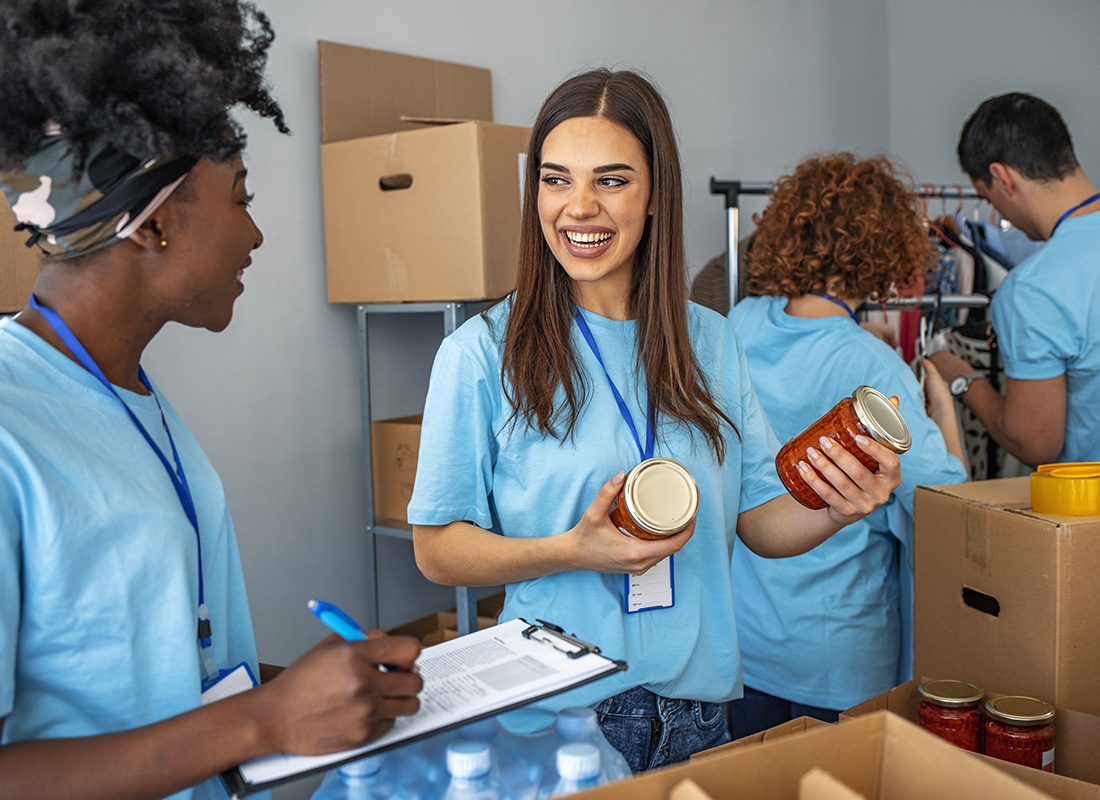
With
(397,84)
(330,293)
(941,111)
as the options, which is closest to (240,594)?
(330,293)

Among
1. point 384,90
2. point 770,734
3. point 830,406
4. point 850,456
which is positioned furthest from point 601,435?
point 384,90

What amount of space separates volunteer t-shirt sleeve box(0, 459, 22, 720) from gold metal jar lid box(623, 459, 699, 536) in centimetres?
60

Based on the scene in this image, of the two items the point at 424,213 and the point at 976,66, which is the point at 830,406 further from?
the point at 976,66

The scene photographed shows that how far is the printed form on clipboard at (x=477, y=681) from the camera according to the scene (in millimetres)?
765

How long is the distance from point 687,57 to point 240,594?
314 centimetres

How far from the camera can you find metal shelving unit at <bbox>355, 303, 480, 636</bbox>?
2.44 metres

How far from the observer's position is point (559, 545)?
4.09 feet

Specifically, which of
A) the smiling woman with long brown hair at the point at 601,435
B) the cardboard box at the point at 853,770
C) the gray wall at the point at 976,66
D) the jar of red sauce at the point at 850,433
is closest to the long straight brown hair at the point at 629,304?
the smiling woman with long brown hair at the point at 601,435

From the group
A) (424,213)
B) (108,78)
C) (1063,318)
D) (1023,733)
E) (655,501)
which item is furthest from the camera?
(424,213)

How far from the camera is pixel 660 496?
1.15 meters

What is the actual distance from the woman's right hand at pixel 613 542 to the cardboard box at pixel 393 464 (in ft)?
4.38

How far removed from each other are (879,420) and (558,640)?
1.68 feet

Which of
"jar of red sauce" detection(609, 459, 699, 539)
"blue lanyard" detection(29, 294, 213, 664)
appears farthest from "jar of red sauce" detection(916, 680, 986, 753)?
"blue lanyard" detection(29, 294, 213, 664)

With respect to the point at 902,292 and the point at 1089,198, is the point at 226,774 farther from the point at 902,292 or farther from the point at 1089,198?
the point at 1089,198
